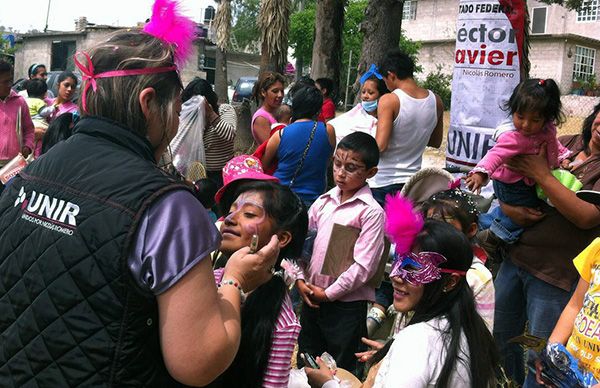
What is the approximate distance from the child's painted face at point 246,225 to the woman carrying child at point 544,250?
1.66 meters

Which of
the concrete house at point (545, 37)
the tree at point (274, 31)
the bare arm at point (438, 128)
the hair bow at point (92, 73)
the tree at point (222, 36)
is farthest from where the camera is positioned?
the concrete house at point (545, 37)

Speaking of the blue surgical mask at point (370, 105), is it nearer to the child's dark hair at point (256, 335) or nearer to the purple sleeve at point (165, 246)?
the child's dark hair at point (256, 335)

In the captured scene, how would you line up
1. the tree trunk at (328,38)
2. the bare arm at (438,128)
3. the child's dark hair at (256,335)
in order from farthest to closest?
the tree trunk at (328,38), the bare arm at (438,128), the child's dark hair at (256,335)

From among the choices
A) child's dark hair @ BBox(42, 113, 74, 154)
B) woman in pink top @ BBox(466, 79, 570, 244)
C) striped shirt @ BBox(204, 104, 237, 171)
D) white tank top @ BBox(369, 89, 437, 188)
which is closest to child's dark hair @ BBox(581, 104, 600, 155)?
woman in pink top @ BBox(466, 79, 570, 244)

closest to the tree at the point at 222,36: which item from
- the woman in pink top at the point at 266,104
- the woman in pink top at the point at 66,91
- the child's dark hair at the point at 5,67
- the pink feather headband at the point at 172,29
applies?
the woman in pink top at the point at 66,91

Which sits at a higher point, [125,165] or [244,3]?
[244,3]

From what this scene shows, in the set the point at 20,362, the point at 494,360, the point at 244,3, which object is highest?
the point at 244,3

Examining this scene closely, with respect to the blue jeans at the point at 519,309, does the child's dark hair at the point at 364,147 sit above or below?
above

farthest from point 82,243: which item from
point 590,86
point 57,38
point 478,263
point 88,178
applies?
point 57,38

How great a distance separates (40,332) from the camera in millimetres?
1811

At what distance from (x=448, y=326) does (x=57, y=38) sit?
46380 mm

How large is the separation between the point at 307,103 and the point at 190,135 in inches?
62.0

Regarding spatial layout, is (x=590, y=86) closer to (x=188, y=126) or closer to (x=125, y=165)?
(x=188, y=126)

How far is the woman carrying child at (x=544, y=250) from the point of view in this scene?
11.8 feet
